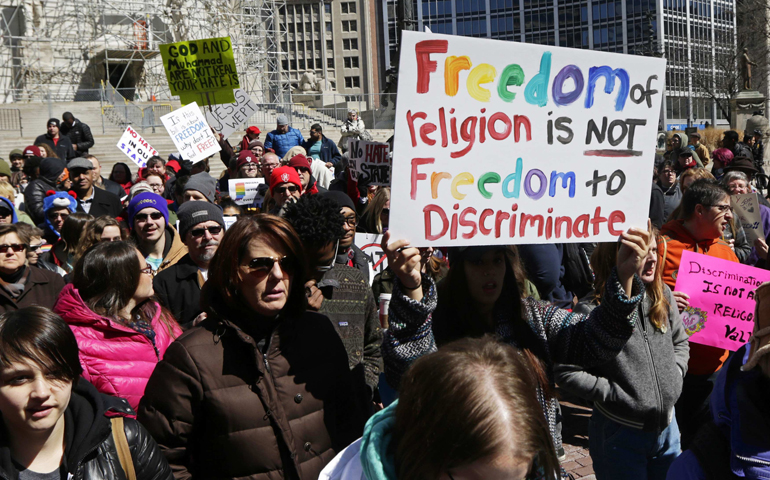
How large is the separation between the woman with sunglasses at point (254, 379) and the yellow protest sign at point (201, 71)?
8.97 m

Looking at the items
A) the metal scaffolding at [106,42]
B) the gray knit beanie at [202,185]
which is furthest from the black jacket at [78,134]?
the metal scaffolding at [106,42]

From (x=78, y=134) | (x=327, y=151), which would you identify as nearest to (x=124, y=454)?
(x=327, y=151)

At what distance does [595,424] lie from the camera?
3.53m

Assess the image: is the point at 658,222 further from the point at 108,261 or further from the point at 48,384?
the point at 48,384

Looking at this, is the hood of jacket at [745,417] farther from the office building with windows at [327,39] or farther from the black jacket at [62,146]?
the office building with windows at [327,39]

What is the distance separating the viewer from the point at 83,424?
2.23 meters

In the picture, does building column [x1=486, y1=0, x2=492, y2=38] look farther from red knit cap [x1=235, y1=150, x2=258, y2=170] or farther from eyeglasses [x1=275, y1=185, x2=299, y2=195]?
eyeglasses [x1=275, y1=185, x2=299, y2=195]

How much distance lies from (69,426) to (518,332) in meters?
1.52

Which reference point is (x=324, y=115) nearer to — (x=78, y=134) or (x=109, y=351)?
(x=78, y=134)

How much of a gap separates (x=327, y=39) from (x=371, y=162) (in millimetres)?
109993

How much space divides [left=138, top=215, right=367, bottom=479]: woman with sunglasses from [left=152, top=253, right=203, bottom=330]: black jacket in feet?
5.30

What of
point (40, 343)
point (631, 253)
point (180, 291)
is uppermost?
point (631, 253)

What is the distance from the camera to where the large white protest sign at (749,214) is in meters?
5.85

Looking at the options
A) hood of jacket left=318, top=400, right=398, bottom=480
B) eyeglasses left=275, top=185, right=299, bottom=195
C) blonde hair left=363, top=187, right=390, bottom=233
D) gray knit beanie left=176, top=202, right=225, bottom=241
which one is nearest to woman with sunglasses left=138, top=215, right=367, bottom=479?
hood of jacket left=318, top=400, right=398, bottom=480
